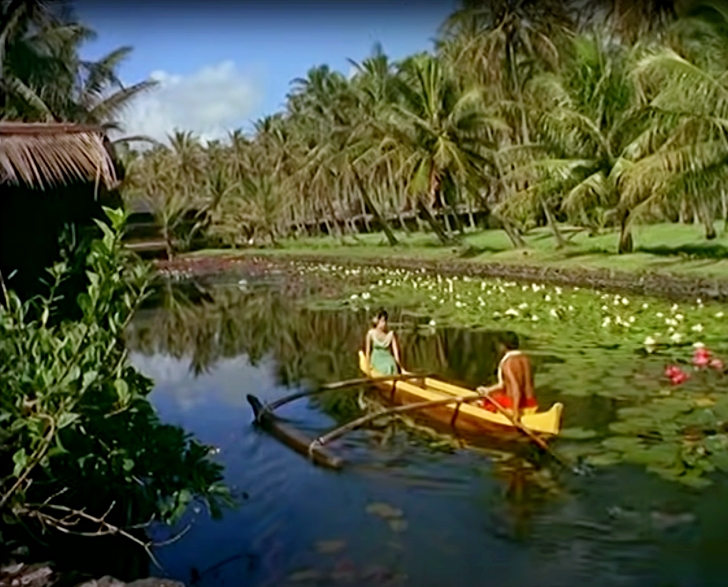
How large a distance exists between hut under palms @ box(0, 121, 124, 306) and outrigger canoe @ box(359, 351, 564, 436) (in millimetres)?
3465

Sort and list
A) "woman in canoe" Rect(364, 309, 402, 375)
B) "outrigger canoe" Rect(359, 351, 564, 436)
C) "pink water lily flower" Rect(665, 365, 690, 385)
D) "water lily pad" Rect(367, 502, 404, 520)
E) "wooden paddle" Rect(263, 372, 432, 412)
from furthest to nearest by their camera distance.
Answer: "woman in canoe" Rect(364, 309, 402, 375), "pink water lily flower" Rect(665, 365, 690, 385), "wooden paddle" Rect(263, 372, 432, 412), "outrigger canoe" Rect(359, 351, 564, 436), "water lily pad" Rect(367, 502, 404, 520)

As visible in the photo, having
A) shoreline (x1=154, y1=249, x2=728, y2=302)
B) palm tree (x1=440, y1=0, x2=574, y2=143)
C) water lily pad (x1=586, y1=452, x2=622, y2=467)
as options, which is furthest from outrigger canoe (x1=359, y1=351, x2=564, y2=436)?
palm tree (x1=440, y1=0, x2=574, y2=143)

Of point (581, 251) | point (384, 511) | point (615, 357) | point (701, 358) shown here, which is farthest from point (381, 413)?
point (581, 251)

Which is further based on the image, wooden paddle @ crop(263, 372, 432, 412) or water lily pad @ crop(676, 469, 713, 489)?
wooden paddle @ crop(263, 372, 432, 412)

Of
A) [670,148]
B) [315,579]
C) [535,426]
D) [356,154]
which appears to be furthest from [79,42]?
[315,579]

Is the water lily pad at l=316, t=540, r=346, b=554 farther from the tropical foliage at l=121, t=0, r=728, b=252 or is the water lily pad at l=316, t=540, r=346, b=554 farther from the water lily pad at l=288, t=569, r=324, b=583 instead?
the tropical foliage at l=121, t=0, r=728, b=252

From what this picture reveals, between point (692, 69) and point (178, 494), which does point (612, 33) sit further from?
point (178, 494)

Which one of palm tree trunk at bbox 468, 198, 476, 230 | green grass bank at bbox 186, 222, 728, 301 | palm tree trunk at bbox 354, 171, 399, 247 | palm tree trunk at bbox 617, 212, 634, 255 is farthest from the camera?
palm tree trunk at bbox 468, 198, 476, 230

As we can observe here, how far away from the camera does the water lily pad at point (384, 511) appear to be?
19.2ft

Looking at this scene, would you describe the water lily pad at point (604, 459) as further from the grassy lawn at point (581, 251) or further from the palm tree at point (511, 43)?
the palm tree at point (511, 43)

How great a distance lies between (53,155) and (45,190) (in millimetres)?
262

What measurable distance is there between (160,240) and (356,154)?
24.8 ft

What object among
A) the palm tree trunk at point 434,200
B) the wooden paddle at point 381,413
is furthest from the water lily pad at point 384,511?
the palm tree trunk at point 434,200

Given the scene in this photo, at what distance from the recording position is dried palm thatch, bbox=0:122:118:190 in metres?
4.36
